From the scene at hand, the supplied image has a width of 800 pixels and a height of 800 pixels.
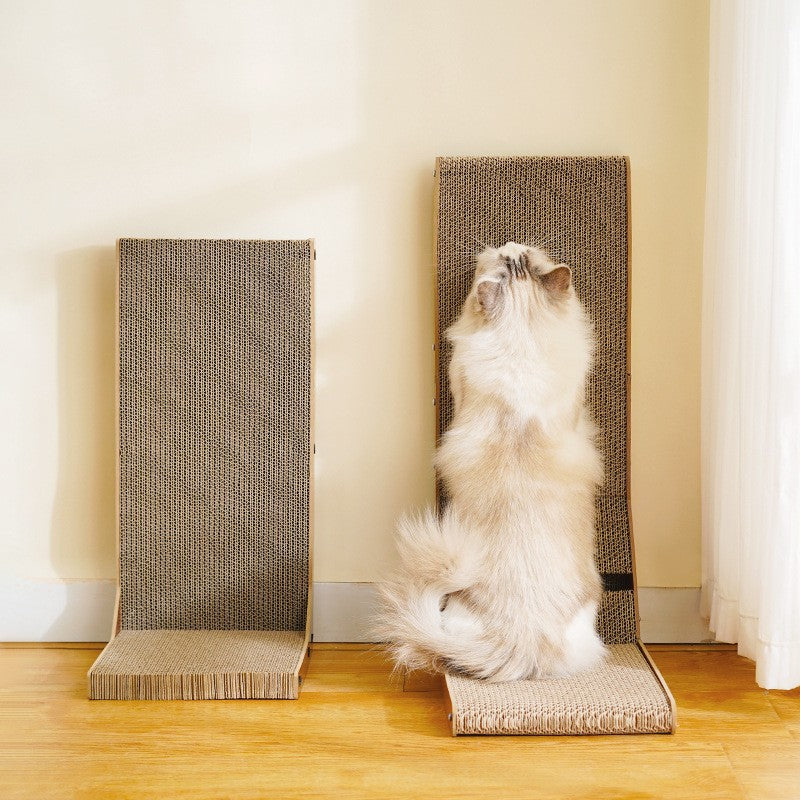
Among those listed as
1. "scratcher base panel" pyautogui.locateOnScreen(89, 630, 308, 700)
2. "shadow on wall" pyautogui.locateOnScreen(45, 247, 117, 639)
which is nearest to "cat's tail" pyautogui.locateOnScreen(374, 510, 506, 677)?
"scratcher base panel" pyautogui.locateOnScreen(89, 630, 308, 700)

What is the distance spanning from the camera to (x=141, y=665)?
185 centimetres

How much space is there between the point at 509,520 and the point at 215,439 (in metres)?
0.78

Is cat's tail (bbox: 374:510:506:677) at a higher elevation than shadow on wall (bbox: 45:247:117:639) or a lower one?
lower

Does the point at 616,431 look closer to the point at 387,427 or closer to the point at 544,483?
the point at 544,483

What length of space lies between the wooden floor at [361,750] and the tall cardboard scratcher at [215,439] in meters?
0.27

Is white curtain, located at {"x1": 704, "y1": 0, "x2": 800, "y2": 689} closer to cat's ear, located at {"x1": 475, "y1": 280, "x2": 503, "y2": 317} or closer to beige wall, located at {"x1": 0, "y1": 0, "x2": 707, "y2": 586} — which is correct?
beige wall, located at {"x1": 0, "y1": 0, "x2": 707, "y2": 586}

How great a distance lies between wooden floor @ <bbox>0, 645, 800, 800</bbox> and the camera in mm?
1477

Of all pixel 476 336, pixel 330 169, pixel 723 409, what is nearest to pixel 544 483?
pixel 476 336

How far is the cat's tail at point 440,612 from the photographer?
5.73ft

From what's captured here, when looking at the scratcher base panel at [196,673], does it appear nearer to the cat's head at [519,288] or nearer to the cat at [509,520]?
the cat at [509,520]

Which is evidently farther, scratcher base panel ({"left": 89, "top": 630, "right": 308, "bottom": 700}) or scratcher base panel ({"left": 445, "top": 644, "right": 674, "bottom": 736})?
scratcher base panel ({"left": 89, "top": 630, "right": 308, "bottom": 700})

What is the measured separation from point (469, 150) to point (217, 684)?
143 centimetres

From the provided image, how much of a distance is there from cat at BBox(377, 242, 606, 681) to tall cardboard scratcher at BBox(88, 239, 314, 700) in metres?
0.38

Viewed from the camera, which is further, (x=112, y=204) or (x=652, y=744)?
(x=112, y=204)
